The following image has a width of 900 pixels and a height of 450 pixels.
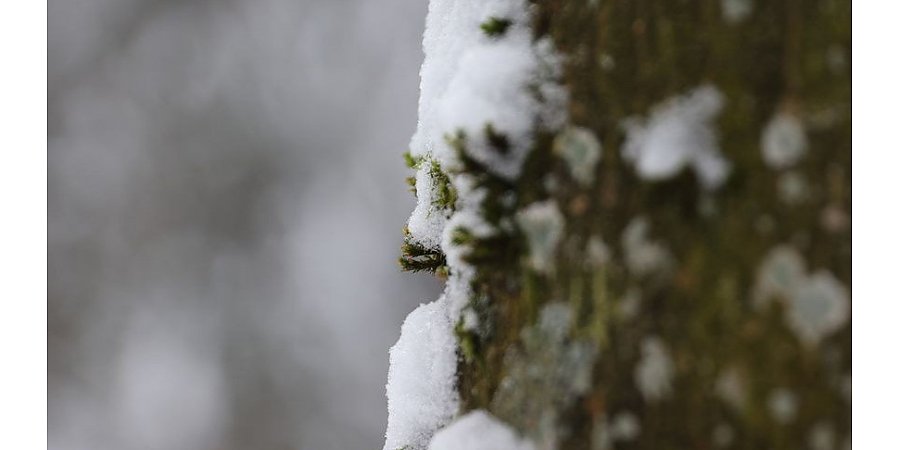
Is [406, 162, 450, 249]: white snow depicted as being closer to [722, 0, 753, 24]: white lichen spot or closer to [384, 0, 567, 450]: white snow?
[384, 0, 567, 450]: white snow

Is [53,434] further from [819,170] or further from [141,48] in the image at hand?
[819,170]

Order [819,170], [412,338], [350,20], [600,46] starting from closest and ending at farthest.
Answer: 1. [819,170]
2. [600,46]
3. [412,338]
4. [350,20]

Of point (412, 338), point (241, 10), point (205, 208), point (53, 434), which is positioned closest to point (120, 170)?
point (205, 208)

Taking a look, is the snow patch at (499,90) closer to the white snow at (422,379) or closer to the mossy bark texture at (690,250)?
the mossy bark texture at (690,250)

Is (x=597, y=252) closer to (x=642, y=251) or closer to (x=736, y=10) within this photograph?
(x=642, y=251)

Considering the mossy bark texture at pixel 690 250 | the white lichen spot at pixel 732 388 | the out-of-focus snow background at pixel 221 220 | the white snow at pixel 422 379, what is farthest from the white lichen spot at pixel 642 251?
the out-of-focus snow background at pixel 221 220

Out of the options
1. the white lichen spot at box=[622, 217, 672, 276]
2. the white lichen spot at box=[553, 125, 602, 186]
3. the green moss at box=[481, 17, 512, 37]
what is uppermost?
the green moss at box=[481, 17, 512, 37]

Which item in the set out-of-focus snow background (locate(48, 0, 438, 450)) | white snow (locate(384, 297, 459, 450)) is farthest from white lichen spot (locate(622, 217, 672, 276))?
out-of-focus snow background (locate(48, 0, 438, 450))

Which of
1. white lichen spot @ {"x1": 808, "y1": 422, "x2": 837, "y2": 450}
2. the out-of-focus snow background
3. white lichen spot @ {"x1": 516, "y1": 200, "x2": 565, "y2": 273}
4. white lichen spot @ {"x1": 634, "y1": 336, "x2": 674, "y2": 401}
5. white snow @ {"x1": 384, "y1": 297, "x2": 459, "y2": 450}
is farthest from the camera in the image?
the out-of-focus snow background
